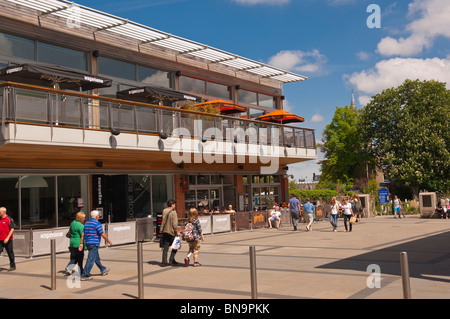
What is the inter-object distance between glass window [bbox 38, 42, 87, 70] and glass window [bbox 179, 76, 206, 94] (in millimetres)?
6398

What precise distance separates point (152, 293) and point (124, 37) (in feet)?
57.3

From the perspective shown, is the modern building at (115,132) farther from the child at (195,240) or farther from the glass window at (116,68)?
the child at (195,240)

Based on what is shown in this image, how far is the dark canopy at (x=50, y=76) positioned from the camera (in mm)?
Answer: 16141

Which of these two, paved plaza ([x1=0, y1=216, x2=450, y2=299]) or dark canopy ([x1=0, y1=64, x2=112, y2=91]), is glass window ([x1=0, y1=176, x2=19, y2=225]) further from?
dark canopy ([x1=0, y1=64, x2=112, y2=91])

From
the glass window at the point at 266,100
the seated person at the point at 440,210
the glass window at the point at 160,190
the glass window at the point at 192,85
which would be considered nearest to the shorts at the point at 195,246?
the glass window at the point at 160,190

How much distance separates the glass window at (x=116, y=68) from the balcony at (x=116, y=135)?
14.7 ft

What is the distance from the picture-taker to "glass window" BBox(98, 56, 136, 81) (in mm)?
22656

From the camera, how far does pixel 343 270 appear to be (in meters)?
10.5

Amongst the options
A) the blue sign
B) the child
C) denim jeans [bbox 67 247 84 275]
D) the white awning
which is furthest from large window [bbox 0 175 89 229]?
the blue sign

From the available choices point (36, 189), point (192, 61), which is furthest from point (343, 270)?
point (192, 61)

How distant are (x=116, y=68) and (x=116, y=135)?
6535mm
